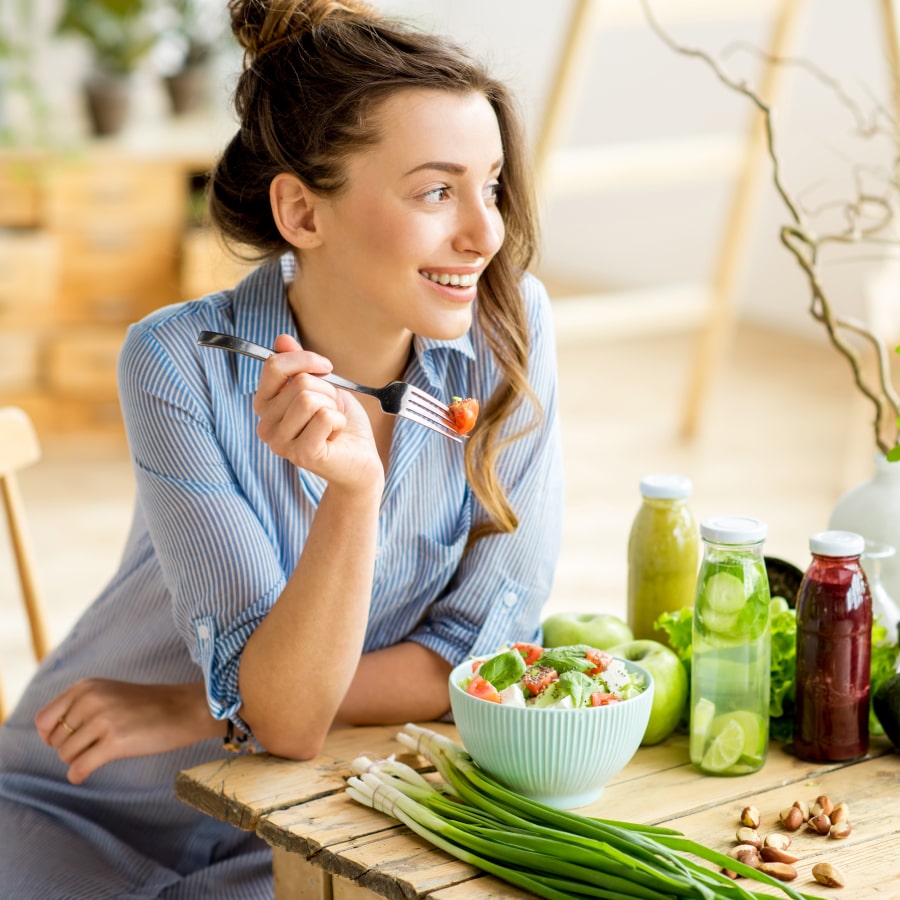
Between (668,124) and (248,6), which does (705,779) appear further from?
(668,124)

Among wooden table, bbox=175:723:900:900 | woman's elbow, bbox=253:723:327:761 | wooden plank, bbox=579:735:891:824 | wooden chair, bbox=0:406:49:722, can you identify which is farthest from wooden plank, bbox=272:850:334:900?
wooden chair, bbox=0:406:49:722

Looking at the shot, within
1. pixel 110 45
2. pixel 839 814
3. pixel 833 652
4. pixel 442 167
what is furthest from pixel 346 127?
pixel 110 45

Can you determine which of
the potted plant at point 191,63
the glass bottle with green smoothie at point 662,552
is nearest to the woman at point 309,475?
the glass bottle with green smoothie at point 662,552

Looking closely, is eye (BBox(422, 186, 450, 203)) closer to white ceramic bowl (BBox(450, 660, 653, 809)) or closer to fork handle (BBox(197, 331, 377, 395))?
fork handle (BBox(197, 331, 377, 395))

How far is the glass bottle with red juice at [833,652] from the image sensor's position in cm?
127

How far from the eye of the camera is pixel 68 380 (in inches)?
180

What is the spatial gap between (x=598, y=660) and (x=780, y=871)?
0.25 m

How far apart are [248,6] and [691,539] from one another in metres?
0.75

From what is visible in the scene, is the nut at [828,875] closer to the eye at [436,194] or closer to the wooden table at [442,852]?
the wooden table at [442,852]

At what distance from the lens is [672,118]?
6676mm

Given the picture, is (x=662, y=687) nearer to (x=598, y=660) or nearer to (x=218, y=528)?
(x=598, y=660)

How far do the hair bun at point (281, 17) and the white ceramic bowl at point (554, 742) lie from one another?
2.41 ft

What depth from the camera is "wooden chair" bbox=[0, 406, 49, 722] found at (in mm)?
1812

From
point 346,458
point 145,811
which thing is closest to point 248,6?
point 346,458
